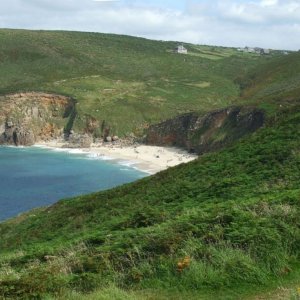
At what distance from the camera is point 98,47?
18875cm

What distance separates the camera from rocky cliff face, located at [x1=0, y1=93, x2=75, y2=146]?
123 metres

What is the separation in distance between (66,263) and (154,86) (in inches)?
5248

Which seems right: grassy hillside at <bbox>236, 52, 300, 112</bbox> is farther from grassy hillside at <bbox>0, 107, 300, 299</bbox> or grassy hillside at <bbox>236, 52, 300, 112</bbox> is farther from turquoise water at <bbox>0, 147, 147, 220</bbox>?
grassy hillside at <bbox>0, 107, 300, 299</bbox>

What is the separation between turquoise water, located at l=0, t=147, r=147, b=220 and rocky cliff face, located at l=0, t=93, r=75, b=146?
852cm

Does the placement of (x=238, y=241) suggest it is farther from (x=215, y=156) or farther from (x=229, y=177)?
(x=215, y=156)

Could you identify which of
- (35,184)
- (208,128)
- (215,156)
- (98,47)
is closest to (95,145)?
(208,128)

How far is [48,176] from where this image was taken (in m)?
87.8

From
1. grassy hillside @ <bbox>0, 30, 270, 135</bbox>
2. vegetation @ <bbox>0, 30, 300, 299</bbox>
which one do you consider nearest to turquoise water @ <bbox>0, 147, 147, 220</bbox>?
grassy hillside @ <bbox>0, 30, 270, 135</bbox>

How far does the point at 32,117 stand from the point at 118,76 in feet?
114

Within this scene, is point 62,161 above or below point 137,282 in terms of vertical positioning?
below

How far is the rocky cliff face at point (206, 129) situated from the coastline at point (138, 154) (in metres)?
2.91

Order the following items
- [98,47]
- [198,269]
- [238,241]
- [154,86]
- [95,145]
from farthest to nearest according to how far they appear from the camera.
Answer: [98,47], [154,86], [95,145], [238,241], [198,269]

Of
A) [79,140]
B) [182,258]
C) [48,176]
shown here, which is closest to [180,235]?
[182,258]

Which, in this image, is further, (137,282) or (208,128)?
(208,128)
